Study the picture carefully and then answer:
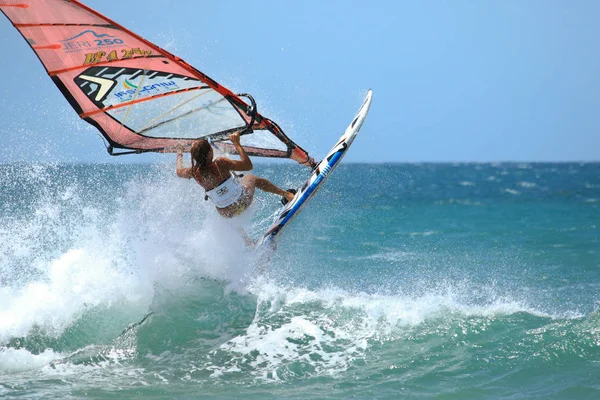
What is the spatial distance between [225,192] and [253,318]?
1.45 metres

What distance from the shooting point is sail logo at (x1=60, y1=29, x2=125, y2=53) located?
20.8 ft

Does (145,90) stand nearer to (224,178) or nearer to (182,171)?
(182,171)

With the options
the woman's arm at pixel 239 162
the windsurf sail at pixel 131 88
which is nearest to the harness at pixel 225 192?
the woman's arm at pixel 239 162

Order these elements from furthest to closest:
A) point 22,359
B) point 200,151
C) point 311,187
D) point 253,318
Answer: point 253,318 → point 311,187 → point 200,151 → point 22,359

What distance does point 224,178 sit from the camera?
6.36m

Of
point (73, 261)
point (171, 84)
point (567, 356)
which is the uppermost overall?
point (171, 84)

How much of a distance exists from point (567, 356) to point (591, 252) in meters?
6.37

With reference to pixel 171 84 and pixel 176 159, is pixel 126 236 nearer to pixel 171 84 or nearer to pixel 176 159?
pixel 176 159

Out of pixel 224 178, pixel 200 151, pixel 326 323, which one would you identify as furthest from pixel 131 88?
pixel 326 323

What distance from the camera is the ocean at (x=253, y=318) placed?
5238mm

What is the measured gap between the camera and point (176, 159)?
23.6ft

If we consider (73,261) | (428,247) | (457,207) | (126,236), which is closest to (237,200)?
(126,236)

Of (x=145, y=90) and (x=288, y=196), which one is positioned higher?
(x=145, y=90)

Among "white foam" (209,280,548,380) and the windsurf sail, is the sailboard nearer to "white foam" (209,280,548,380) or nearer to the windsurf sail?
the windsurf sail
